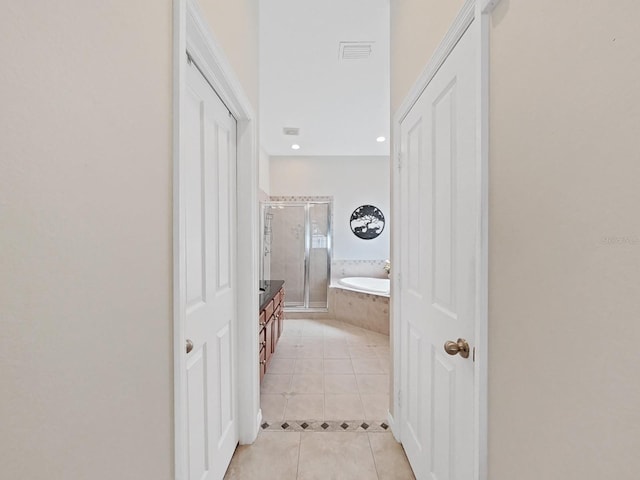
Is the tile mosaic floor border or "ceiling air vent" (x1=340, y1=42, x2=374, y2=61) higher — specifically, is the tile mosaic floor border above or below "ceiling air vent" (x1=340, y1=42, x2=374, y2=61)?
below

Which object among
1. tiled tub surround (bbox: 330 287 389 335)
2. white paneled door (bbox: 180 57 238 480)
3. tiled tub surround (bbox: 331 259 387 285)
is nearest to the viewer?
white paneled door (bbox: 180 57 238 480)

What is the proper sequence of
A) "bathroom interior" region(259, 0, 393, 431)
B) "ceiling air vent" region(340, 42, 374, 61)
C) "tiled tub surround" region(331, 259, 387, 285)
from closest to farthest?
"bathroom interior" region(259, 0, 393, 431), "ceiling air vent" region(340, 42, 374, 61), "tiled tub surround" region(331, 259, 387, 285)

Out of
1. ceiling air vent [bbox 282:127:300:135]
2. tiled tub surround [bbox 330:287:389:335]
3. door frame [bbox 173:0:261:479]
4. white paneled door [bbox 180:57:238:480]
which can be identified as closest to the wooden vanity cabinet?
door frame [bbox 173:0:261:479]

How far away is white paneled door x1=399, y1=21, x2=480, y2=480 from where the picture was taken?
1003 millimetres

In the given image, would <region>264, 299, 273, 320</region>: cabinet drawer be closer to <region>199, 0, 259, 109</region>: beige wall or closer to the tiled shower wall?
<region>199, 0, 259, 109</region>: beige wall

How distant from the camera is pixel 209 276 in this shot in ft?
4.31

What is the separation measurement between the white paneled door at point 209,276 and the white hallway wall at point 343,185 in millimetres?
3649

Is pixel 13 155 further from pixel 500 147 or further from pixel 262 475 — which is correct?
pixel 262 475

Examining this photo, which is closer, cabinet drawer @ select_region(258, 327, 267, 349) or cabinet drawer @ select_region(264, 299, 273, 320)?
cabinet drawer @ select_region(258, 327, 267, 349)

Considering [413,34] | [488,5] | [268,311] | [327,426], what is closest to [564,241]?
[488,5]

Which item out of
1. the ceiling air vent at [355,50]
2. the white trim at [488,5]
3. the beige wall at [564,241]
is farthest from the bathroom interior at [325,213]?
the beige wall at [564,241]

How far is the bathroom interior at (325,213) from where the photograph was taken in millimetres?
2148

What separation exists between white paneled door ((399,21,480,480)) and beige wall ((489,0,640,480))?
15cm

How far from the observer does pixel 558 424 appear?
0.62 m
